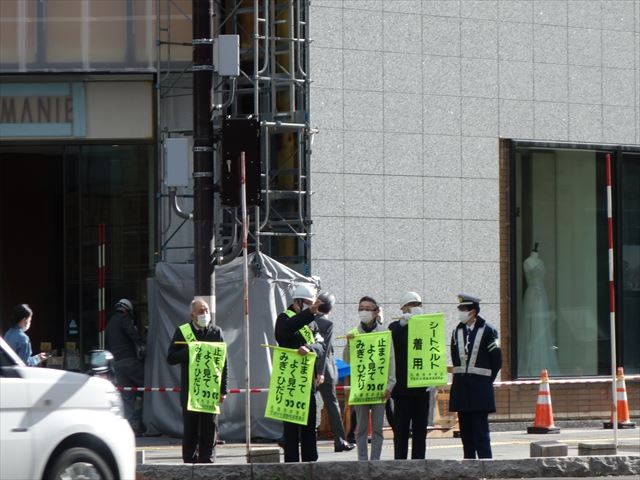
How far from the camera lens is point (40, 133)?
2231 centimetres

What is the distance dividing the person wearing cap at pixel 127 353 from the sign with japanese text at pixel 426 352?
6.07 meters

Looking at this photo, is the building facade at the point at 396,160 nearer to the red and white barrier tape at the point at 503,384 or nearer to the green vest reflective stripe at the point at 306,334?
the red and white barrier tape at the point at 503,384

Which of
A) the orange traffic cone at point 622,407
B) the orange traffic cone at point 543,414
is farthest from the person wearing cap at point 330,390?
the orange traffic cone at point 622,407

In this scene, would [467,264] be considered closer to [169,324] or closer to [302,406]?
[169,324]

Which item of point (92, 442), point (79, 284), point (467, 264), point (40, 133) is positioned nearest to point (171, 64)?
point (40, 133)

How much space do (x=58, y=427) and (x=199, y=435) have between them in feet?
16.5

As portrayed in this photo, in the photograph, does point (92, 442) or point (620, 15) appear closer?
point (92, 442)

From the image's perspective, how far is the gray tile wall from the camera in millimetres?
21547

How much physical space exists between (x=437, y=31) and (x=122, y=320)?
239 inches

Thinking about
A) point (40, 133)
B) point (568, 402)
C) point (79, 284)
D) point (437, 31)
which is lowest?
point (568, 402)

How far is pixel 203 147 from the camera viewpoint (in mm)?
17469

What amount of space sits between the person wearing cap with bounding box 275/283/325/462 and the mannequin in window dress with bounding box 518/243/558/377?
25.4ft

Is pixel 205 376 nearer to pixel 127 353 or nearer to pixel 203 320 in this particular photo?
pixel 203 320

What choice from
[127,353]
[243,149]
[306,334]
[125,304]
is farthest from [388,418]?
[125,304]
